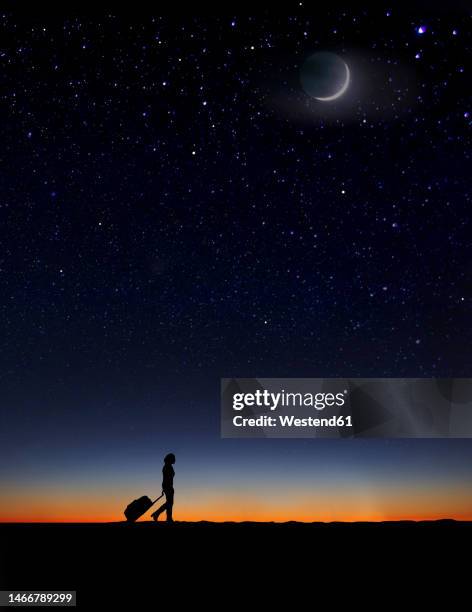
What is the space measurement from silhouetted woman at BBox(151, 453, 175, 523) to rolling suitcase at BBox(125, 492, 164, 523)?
0.28 m

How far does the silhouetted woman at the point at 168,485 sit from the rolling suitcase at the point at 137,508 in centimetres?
28

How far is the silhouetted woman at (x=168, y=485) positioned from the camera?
12336mm

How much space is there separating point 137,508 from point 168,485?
807 millimetres

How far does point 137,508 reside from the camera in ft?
39.4

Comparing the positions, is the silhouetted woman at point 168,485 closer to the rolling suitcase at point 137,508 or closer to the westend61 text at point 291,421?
the rolling suitcase at point 137,508
